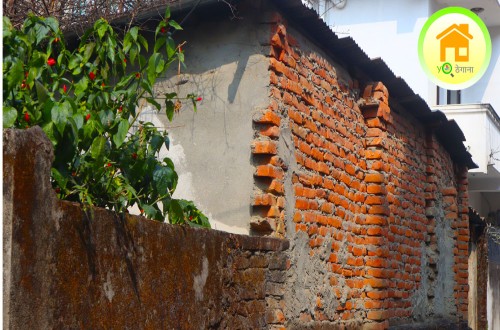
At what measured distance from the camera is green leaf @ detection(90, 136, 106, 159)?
4.31 meters

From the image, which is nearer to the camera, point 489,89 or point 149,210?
point 149,210

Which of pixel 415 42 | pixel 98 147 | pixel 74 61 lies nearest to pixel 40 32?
pixel 74 61

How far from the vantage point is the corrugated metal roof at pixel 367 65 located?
275 inches

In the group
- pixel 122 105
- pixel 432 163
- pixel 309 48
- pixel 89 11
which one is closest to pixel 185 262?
pixel 122 105

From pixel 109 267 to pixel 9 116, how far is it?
33.5 inches

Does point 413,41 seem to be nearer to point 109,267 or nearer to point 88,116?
point 88,116

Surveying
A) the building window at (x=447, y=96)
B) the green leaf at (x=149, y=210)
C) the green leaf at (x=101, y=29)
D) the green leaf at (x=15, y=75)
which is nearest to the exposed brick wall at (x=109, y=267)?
the green leaf at (x=149, y=210)

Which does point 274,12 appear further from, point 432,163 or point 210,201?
point 432,163

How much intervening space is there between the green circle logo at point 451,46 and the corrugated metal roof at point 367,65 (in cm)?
516

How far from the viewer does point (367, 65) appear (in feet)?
27.3

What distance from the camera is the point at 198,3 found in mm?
6582

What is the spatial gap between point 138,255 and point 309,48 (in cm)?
333

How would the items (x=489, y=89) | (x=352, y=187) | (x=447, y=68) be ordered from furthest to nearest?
(x=489, y=89) < (x=447, y=68) < (x=352, y=187)

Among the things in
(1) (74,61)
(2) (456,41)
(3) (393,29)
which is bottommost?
(1) (74,61)
